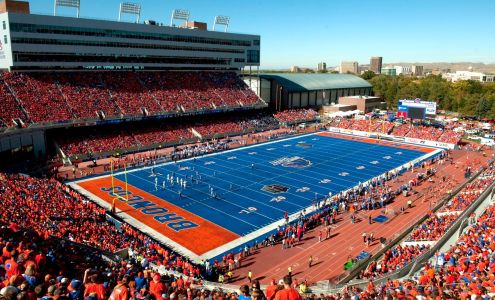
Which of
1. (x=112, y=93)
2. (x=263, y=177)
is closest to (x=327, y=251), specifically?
(x=263, y=177)

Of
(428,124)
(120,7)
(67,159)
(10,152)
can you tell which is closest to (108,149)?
(67,159)

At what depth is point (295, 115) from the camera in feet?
233

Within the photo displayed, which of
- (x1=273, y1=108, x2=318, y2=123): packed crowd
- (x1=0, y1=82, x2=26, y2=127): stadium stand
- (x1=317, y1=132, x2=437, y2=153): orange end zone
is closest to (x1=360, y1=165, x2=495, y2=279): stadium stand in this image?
(x1=317, y1=132, x2=437, y2=153): orange end zone

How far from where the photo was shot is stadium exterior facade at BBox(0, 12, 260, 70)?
4441 cm

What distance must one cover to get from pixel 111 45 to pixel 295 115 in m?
34.2

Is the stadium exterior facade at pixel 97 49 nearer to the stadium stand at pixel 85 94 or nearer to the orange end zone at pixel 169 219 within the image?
the stadium stand at pixel 85 94

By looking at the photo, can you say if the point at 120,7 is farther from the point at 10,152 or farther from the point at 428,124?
the point at 428,124

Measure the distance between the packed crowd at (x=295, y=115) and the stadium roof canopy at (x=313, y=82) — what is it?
4777 mm

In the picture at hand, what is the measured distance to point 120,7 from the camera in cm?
5466

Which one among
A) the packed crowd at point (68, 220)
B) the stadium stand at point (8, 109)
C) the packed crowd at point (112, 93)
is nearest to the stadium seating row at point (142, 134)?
the packed crowd at point (112, 93)

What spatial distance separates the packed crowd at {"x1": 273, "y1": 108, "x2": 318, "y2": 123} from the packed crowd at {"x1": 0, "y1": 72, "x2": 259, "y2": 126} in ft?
19.1

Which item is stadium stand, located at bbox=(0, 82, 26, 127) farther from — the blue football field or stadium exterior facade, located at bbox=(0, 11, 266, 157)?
the blue football field

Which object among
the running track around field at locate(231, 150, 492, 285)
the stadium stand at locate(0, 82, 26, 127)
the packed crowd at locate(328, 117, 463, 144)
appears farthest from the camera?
the packed crowd at locate(328, 117, 463, 144)

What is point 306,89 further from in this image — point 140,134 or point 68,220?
point 68,220
